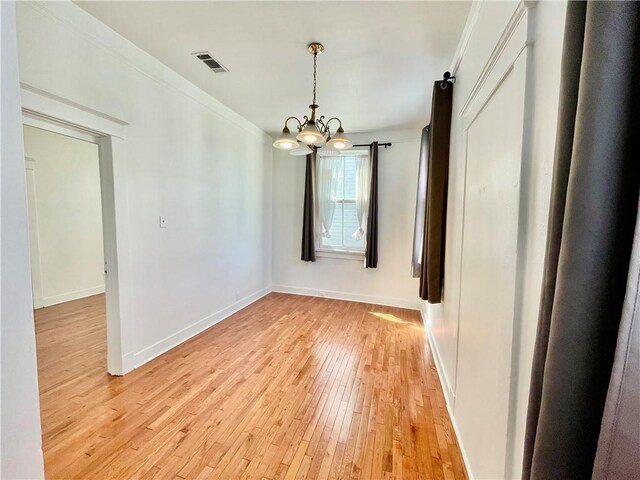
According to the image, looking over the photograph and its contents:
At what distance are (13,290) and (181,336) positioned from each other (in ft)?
9.11

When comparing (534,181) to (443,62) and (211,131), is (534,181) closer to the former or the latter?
(443,62)

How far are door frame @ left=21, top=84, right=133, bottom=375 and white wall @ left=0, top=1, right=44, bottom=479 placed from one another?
1.85m

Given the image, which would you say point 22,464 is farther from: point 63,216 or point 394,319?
point 63,216

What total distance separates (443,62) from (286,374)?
302cm

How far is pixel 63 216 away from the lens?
4371 millimetres

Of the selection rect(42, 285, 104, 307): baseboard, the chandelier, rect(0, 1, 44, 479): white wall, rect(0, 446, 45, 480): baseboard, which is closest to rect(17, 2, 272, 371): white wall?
the chandelier

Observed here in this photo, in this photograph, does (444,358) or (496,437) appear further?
(444,358)

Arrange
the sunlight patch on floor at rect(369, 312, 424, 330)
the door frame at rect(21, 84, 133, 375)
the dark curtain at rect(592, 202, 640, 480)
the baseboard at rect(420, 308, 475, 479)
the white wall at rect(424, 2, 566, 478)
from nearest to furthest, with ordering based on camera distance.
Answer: the dark curtain at rect(592, 202, 640, 480) < the white wall at rect(424, 2, 566, 478) < the baseboard at rect(420, 308, 475, 479) < the door frame at rect(21, 84, 133, 375) < the sunlight patch on floor at rect(369, 312, 424, 330)

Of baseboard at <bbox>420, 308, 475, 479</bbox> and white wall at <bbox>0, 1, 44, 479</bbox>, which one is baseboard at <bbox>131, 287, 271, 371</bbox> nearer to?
white wall at <bbox>0, 1, 44, 479</bbox>

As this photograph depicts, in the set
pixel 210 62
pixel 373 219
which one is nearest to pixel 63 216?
pixel 210 62

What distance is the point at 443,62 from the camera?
246 cm

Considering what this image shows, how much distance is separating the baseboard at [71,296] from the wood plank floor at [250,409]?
1.12 m

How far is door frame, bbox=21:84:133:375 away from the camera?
6.93ft

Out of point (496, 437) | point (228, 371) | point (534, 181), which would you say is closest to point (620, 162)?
point (534, 181)
